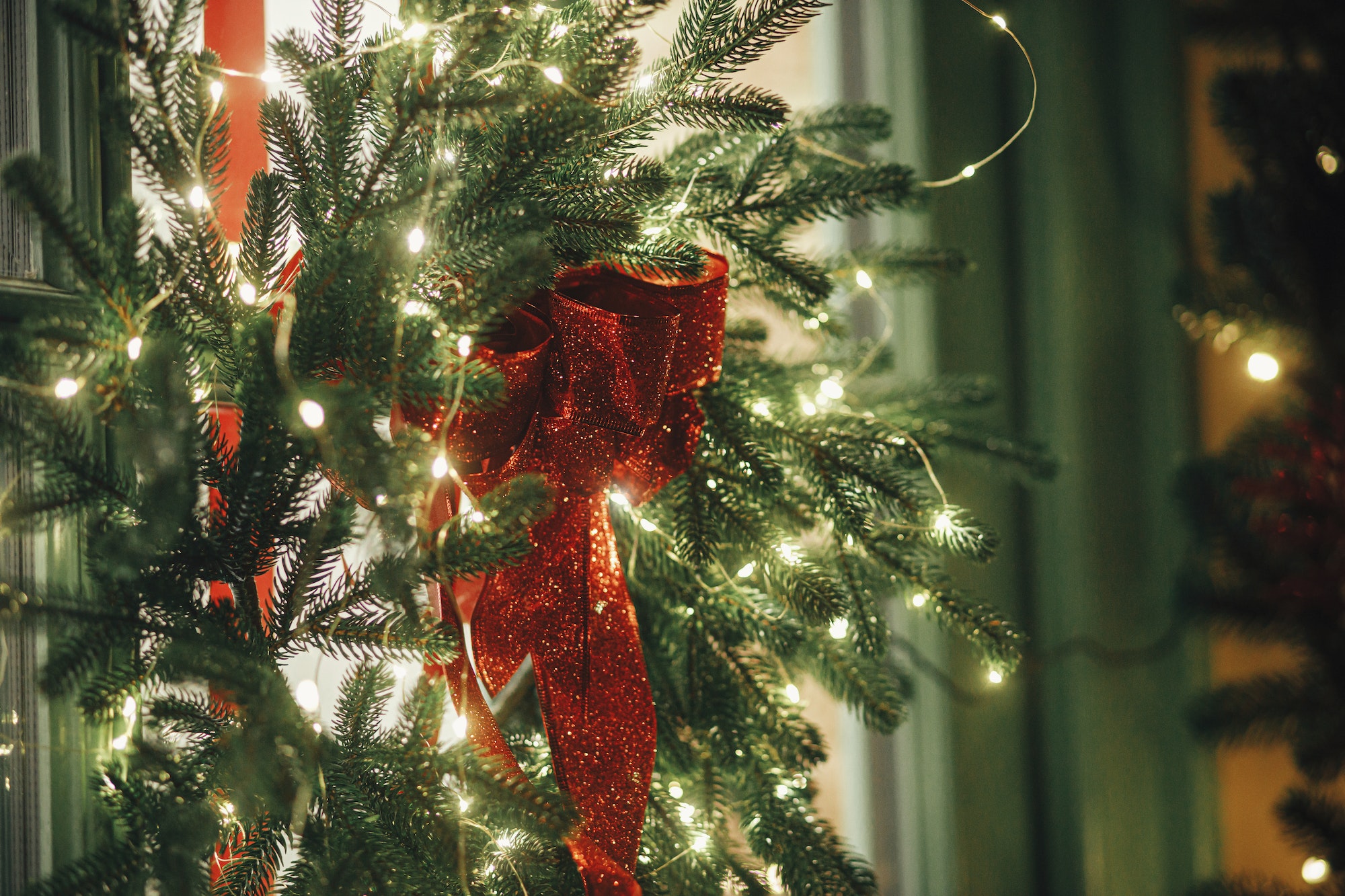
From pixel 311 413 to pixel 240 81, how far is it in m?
0.49

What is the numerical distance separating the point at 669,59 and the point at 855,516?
295mm

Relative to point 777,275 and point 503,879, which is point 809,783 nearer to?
point 503,879

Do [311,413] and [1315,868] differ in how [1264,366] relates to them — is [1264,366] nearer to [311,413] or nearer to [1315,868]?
[1315,868]

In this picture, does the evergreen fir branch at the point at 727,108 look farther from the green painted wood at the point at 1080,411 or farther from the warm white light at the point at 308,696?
the green painted wood at the point at 1080,411

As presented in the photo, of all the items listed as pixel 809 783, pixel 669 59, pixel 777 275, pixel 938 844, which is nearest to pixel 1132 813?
pixel 938 844

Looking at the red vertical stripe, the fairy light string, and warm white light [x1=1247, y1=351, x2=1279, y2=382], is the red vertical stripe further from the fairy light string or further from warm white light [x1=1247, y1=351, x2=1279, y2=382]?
warm white light [x1=1247, y1=351, x2=1279, y2=382]

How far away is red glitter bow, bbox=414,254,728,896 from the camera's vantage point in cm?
43

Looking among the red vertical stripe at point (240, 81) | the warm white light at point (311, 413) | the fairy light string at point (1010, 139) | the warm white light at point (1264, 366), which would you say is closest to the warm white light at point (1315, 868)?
the warm white light at point (1264, 366)

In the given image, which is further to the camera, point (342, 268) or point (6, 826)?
point (6, 826)

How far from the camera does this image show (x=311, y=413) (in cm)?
33

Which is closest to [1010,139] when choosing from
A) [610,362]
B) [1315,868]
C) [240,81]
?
[610,362]

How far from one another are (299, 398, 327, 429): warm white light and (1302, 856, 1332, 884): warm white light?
3.47 feet

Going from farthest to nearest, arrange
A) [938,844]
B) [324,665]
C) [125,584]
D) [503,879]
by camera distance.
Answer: [938,844], [324,665], [503,879], [125,584]

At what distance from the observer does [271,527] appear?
36 centimetres
